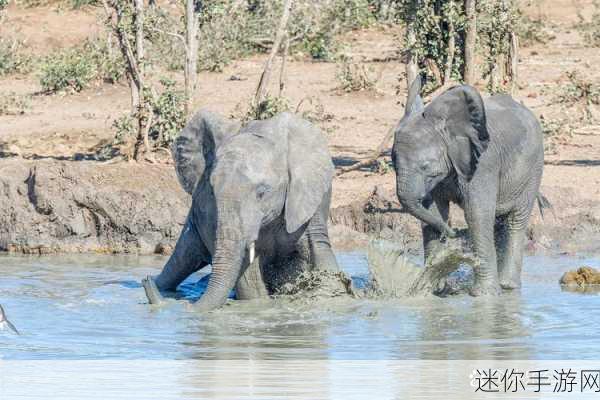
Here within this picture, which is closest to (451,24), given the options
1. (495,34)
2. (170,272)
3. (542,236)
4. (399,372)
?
(495,34)

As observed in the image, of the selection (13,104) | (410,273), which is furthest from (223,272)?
(13,104)

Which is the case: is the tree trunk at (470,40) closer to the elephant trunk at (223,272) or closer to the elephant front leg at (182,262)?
the elephant front leg at (182,262)

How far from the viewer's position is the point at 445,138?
9516 mm

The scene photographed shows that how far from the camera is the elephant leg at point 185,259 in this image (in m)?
9.51

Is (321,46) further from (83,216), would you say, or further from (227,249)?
(227,249)

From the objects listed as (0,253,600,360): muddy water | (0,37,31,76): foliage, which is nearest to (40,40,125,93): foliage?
(0,37,31,76): foliage

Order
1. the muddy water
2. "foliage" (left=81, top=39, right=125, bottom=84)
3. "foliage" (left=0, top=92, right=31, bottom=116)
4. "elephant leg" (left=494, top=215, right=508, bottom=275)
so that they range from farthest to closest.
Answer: "foliage" (left=81, top=39, right=125, bottom=84) → "foliage" (left=0, top=92, right=31, bottom=116) → "elephant leg" (left=494, top=215, right=508, bottom=275) → the muddy water

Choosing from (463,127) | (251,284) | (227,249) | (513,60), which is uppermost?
(463,127)

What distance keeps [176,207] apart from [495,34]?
4096mm

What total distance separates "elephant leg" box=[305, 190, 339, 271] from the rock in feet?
9.57

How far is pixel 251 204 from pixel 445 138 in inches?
60.7

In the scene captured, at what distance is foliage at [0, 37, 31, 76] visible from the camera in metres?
19.3

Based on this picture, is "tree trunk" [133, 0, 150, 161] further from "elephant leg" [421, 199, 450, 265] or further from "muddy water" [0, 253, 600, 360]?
"elephant leg" [421, 199, 450, 265]

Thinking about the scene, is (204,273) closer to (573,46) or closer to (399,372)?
(399,372)
